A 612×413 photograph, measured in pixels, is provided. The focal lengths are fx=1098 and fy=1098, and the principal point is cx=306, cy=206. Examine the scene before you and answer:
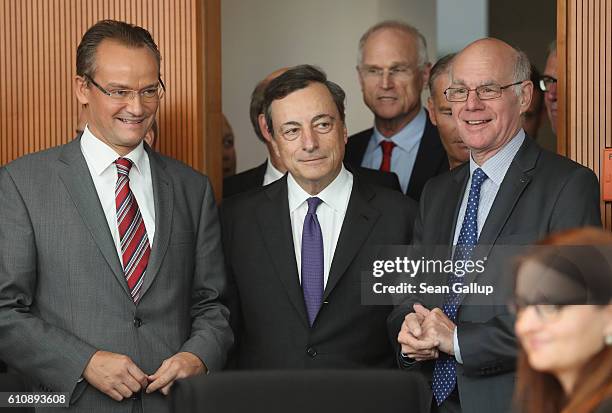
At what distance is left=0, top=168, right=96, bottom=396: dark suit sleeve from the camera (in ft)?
11.2

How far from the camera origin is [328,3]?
24.4ft

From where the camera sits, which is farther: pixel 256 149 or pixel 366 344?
pixel 256 149

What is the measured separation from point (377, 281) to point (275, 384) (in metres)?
1.49

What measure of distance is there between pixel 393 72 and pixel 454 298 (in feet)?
6.82

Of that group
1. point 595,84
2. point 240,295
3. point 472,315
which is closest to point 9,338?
point 240,295

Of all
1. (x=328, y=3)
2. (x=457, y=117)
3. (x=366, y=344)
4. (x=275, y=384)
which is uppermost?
(x=328, y=3)

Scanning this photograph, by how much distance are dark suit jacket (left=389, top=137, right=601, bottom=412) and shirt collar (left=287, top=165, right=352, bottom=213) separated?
0.56 m

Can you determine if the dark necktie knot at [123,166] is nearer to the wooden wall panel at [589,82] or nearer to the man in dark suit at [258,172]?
the man in dark suit at [258,172]

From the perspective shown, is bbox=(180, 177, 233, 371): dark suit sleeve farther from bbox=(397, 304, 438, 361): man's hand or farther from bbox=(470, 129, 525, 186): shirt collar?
bbox=(470, 129, 525, 186): shirt collar

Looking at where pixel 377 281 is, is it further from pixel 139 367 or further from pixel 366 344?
pixel 139 367

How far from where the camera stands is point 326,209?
3998 mm

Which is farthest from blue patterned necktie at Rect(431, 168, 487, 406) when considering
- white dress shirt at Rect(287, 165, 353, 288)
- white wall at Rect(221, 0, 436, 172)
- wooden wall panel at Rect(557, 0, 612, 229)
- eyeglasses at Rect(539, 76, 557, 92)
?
white wall at Rect(221, 0, 436, 172)

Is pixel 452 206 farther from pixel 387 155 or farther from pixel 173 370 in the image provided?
pixel 387 155

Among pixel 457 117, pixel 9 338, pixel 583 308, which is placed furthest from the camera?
pixel 457 117
